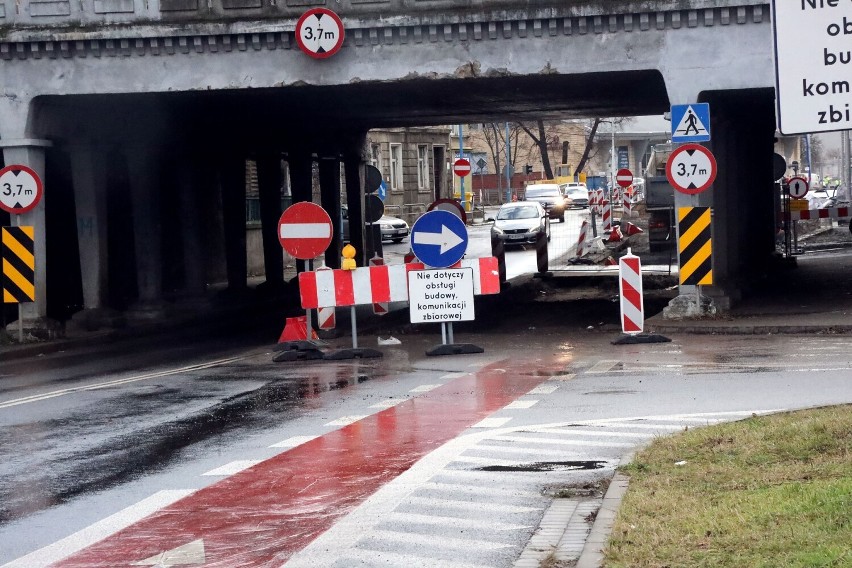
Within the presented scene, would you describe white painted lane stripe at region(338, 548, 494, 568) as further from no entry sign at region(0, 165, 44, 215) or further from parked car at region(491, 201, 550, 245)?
parked car at region(491, 201, 550, 245)

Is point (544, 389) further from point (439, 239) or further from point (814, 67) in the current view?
point (814, 67)

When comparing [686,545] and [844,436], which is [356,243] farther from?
[686,545]

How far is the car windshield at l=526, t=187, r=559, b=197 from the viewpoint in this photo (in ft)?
239

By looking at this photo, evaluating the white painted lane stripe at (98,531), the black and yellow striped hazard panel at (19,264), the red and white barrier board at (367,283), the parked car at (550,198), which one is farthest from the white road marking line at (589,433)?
the parked car at (550,198)

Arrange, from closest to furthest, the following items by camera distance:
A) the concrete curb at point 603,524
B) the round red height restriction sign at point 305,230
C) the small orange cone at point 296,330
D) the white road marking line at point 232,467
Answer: the concrete curb at point 603,524 < the white road marking line at point 232,467 < the round red height restriction sign at point 305,230 < the small orange cone at point 296,330

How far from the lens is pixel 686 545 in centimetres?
632

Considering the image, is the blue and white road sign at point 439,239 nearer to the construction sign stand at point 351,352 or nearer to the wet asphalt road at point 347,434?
the construction sign stand at point 351,352

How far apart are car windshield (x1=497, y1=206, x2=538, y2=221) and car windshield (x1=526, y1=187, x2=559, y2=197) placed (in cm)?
2013

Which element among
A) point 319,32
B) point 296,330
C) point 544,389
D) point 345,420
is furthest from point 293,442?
point 319,32

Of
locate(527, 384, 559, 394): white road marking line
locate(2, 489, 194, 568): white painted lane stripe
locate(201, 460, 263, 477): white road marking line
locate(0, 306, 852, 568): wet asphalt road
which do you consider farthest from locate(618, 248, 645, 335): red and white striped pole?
locate(2, 489, 194, 568): white painted lane stripe

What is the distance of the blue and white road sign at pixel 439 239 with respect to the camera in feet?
58.2

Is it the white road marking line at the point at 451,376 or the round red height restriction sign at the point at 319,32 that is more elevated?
the round red height restriction sign at the point at 319,32

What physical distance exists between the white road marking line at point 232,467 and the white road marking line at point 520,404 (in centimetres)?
316

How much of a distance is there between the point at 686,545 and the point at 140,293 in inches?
898
